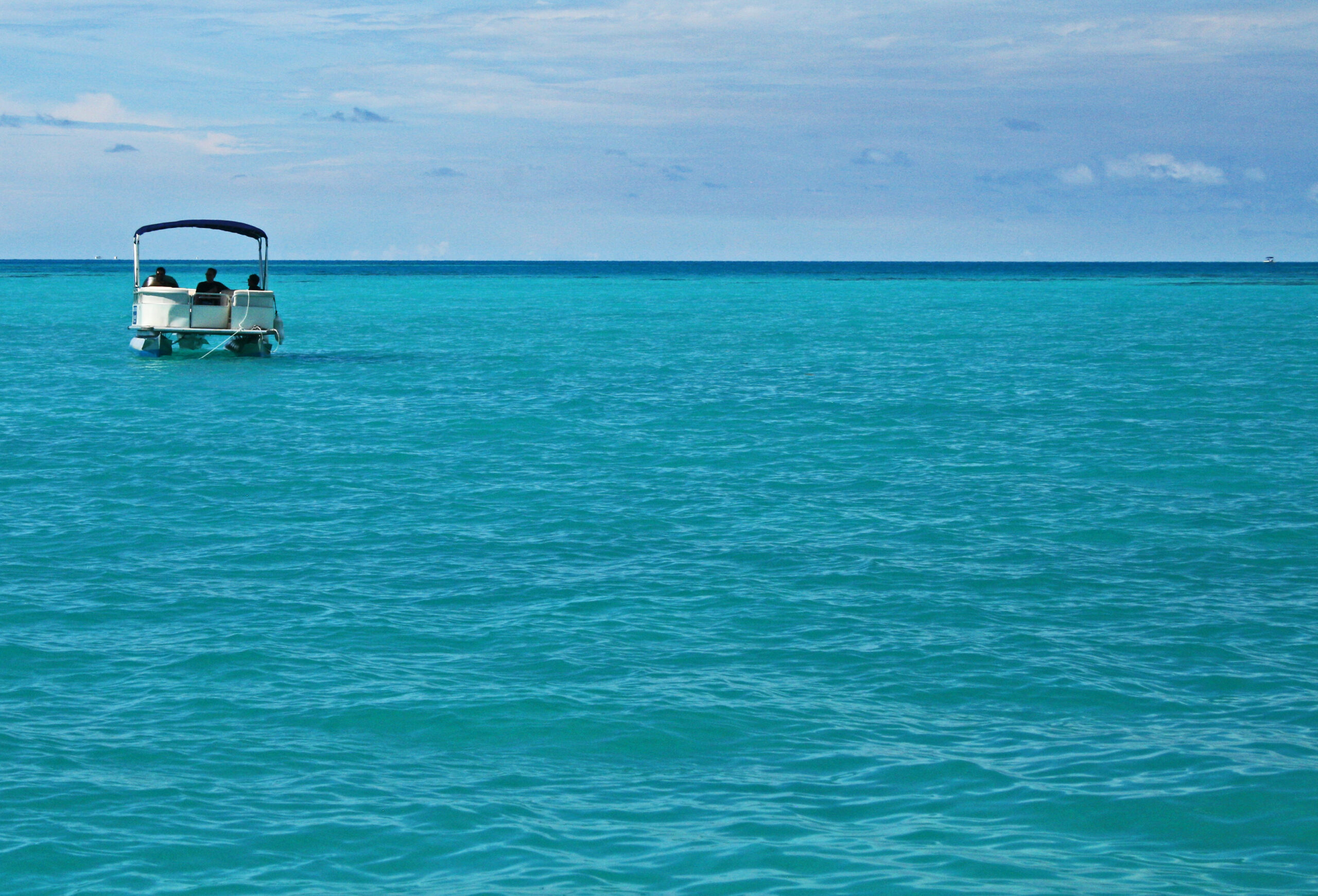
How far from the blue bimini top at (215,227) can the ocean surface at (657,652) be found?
1089 centimetres

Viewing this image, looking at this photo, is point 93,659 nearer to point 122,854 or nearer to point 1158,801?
point 122,854

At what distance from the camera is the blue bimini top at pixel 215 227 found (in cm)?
3756

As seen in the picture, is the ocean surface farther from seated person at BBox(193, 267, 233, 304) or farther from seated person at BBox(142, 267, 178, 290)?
seated person at BBox(142, 267, 178, 290)

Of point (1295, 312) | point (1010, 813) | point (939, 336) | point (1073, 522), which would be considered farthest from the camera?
point (1295, 312)

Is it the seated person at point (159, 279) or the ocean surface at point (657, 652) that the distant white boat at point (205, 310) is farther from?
the ocean surface at point (657, 652)

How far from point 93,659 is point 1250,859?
8.71m

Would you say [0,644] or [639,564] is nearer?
[0,644]

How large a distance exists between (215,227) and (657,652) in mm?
30128

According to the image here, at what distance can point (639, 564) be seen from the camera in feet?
47.5

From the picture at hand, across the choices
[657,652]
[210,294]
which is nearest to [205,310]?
[210,294]

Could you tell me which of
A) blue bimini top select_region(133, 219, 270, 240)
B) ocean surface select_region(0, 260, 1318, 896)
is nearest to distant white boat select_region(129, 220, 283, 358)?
blue bimini top select_region(133, 219, 270, 240)

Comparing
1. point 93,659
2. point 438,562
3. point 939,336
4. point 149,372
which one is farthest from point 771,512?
point 939,336

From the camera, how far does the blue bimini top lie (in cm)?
3756

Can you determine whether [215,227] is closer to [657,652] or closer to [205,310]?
[205,310]
